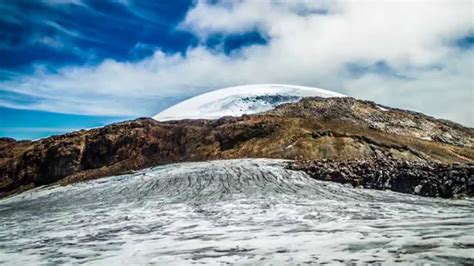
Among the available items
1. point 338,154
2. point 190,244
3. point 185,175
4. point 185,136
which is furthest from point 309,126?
point 190,244

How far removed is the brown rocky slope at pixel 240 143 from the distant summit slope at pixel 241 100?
14.1 m

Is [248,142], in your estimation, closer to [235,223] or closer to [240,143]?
[240,143]

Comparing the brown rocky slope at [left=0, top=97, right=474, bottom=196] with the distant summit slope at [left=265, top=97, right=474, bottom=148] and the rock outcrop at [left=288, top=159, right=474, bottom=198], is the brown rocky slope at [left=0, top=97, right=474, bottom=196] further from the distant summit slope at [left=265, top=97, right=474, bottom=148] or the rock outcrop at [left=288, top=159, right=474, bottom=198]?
the rock outcrop at [left=288, top=159, right=474, bottom=198]

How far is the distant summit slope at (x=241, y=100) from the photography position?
63656mm

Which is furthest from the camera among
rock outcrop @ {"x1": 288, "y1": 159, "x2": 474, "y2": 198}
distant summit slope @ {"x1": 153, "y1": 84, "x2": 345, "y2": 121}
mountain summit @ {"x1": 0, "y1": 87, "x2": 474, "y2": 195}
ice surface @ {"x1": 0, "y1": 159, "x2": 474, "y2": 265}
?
distant summit slope @ {"x1": 153, "y1": 84, "x2": 345, "y2": 121}

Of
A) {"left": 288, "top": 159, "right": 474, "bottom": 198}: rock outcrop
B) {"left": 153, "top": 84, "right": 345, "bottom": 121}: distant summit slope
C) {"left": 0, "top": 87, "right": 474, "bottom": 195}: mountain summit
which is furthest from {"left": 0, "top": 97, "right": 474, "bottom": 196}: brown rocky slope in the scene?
{"left": 153, "top": 84, "right": 345, "bottom": 121}: distant summit slope

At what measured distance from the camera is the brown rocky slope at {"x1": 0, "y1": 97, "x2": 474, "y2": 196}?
31.3 metres

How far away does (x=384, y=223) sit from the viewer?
11836 mm

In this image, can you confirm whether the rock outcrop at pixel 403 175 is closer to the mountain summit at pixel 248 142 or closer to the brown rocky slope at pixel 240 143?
the mountain summit at pixel 248 142

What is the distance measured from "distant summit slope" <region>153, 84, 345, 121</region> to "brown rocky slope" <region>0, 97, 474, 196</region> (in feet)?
46.3

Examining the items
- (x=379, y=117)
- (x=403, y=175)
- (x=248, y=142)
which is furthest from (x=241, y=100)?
(x=403, y=175)

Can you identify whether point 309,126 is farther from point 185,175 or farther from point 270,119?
point 185,175

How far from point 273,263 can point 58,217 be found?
12.5 meters

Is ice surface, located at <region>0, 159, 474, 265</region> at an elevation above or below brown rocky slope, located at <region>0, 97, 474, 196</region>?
below
